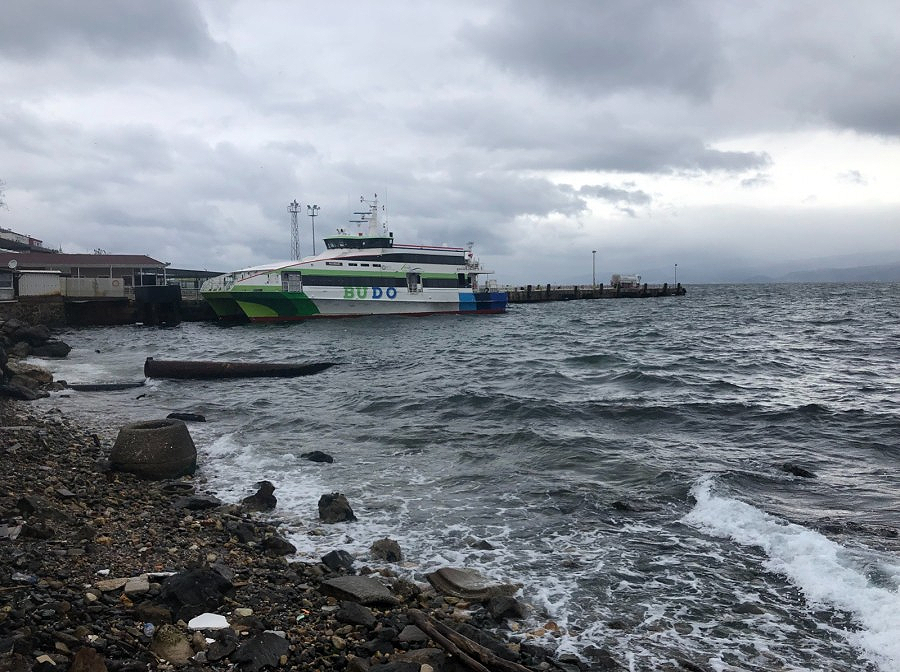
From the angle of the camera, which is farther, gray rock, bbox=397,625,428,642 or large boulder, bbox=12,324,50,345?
large boulder, bbox=12,324,50,345

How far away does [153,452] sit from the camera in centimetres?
877

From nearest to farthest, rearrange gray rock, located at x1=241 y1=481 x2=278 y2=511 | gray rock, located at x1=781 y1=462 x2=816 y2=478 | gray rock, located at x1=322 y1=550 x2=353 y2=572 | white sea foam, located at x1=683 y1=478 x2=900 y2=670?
white sea foam, located at x1=683 y1=478 x2=900 y2=670, gray rock, located at x1=322 y1=550 x2=353 y2=572, gray rock, located at x1=241 y1=481 x2=278 y2=511, gray rock, located at x1=781 y1=462 x2=816 y2=478

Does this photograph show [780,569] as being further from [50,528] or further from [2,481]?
[2,481]

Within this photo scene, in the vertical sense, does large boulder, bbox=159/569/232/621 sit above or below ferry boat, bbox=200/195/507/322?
below

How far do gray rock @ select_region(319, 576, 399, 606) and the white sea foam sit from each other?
148 inches

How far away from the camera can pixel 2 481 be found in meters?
7.17

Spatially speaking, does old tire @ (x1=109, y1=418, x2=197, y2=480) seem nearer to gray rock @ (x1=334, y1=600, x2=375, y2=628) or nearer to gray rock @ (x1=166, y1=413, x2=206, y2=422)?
gray rock @ (x1=166, y1=413, x2=206, y2=422)

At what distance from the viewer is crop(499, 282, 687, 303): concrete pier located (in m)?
72.8

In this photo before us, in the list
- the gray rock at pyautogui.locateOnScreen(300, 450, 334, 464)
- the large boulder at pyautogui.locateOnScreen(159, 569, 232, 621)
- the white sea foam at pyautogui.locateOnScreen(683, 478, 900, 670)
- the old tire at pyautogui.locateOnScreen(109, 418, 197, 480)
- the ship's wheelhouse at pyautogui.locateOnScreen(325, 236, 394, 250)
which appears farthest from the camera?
the ship's wheelhouse at pyautogui.locateOnScreen(325, 236, 394, 250)

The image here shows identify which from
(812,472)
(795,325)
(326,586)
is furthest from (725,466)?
(795,325)

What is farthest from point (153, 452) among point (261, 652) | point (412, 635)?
point (412, 635)

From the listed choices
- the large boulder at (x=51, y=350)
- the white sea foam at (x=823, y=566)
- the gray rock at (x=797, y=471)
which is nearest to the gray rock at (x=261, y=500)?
the white sea foam at (x=823, y=566)

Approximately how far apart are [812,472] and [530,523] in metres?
4.73

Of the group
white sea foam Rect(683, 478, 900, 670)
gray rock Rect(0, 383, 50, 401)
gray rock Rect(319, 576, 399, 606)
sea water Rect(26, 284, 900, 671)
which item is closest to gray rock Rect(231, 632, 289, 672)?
gray rock Rect(319, 576, 399, 606)
